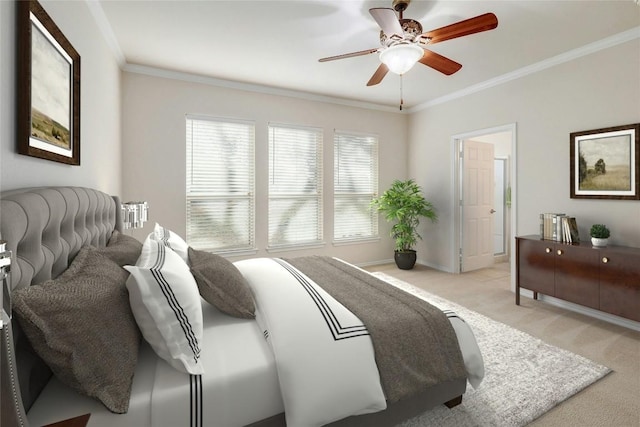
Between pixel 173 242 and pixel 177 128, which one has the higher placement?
pixel 177 128

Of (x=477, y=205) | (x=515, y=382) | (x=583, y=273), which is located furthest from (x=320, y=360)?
(x=477, y=205)

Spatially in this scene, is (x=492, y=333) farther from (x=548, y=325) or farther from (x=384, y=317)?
(x=384, y=317)

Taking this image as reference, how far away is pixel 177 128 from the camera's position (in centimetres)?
383

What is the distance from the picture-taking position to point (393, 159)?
543 cm

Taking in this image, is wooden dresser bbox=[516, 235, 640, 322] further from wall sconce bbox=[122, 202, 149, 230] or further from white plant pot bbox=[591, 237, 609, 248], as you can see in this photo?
wall sconce bbox=[122, 202, 149, 230]

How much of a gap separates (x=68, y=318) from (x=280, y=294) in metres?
0.96

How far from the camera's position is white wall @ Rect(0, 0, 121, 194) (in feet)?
4.10

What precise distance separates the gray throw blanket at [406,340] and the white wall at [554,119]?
2.62m

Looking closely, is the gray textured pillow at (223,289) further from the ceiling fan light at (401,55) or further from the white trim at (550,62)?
the white trim at (550,62)

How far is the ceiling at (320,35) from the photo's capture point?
97.4 inches

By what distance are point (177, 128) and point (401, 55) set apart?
281 cm

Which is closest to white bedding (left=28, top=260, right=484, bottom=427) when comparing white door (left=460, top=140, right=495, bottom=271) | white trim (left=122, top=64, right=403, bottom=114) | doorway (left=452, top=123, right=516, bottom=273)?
white trim (left=122, top=64, right=403, bottom=114)

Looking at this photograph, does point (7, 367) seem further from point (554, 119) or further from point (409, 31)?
point (554, 119)

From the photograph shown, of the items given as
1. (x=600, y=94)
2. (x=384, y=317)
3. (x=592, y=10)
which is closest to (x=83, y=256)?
(x=384, y=317)
